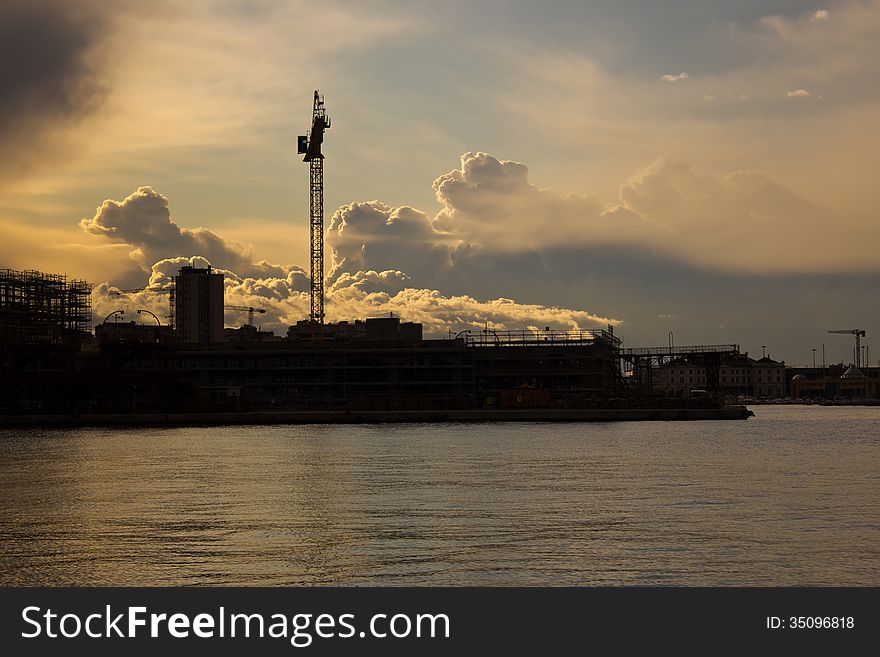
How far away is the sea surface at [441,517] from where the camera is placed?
3991 centimetres

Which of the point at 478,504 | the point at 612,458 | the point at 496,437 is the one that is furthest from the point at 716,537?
the point at 496,437

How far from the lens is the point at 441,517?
53.6m

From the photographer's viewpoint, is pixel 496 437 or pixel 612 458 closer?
pixel 612 458

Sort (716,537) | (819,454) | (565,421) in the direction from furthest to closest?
(565,421)
(819,454)
(716,537)

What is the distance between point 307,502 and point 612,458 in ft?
133

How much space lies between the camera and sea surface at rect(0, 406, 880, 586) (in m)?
39.9
